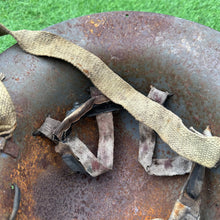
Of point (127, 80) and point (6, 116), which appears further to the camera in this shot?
point (127, 80)

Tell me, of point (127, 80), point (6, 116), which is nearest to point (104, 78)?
point (127, 80)

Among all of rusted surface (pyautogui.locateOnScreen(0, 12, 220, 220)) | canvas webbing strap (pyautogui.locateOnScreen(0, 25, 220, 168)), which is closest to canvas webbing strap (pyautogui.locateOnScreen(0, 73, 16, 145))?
rusted surface (pyautogui.locateOnScreen(0, 12, 220, 220))

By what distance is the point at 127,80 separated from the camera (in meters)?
1.18

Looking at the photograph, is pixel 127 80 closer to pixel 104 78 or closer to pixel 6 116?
pixel 104 78

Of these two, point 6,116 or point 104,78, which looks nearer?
point 6,116

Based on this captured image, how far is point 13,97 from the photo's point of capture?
41.5 inches

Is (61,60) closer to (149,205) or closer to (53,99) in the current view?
(53,99)

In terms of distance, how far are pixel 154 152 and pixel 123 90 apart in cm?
31

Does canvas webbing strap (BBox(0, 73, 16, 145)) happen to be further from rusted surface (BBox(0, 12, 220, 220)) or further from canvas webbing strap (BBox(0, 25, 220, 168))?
canvas webbing strap (BBox(0, 25, 220, 168))

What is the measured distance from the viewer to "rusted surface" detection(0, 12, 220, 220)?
1047mm

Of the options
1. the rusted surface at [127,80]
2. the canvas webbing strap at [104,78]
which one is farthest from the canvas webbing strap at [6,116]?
the canvas webbing strap at [104,78]

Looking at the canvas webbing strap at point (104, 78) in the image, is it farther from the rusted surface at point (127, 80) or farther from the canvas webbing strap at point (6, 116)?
the canvas webbing strap at point (6, 116)

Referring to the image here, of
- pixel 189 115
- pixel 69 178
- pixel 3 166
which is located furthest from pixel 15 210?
pixel 189 115

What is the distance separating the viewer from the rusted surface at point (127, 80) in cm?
105
